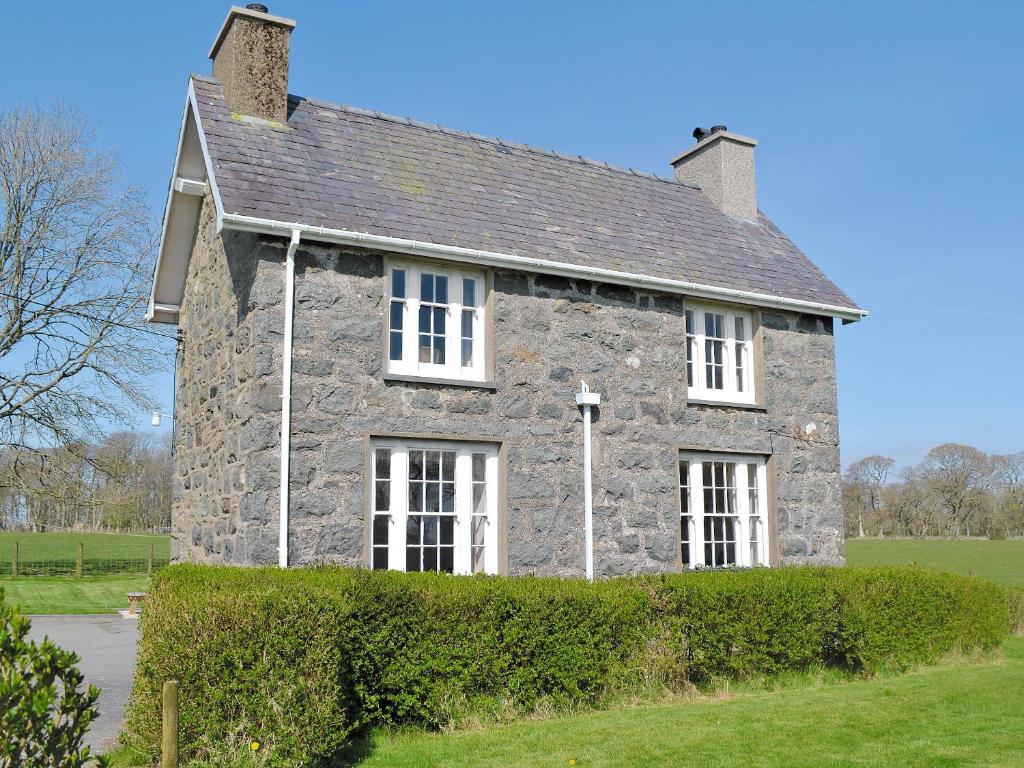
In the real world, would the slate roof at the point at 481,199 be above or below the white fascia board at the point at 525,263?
above

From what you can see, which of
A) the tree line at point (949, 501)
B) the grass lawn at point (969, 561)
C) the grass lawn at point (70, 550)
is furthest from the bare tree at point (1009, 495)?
the grass lawn at point (70, 550)

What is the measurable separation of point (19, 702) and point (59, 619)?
15.5 meters

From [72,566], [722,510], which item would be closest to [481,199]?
[722,510]

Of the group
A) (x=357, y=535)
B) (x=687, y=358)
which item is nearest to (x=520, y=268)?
(x=687, y=358)

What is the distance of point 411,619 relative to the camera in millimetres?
8367

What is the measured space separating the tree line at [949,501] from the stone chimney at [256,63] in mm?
81443

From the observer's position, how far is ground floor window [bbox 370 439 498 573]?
11438 mm

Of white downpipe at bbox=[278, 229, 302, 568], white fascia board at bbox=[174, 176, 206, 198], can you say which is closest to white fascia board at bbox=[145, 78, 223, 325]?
white fascia board at bbox=[174, 176, 206, 198]

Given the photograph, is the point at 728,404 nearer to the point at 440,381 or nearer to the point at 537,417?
the point at 537,417

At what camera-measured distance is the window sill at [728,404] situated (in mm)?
13836

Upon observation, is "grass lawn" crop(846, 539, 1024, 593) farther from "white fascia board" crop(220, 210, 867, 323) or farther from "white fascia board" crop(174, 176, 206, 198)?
"white fascia board" crop(174, 176, 206, 198)

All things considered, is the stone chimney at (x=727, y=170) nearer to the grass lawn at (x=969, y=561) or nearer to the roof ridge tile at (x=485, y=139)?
the roof ridge tile at (x=485, y=139)

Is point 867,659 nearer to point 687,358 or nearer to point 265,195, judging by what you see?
point 687,358

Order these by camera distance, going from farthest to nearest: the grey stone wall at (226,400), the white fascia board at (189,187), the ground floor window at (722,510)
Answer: the ground floor window at (722,510), the white fascia board at (189,187), the grey stone wall at (226,400)
